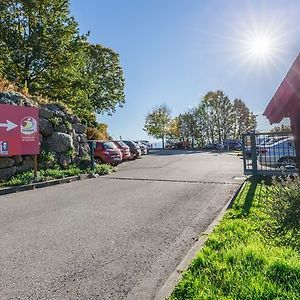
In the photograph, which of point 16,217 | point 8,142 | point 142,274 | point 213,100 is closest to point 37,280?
point 142,274

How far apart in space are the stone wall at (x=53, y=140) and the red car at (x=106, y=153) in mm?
2866

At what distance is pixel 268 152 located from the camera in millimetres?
12102

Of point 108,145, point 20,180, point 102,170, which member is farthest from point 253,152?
point 108,145

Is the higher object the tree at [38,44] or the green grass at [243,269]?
the tree at [38,44]

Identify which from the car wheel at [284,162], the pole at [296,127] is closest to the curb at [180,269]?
the pole at [296,127]

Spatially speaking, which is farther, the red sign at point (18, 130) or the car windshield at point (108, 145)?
the car windshield at point (108, 145)

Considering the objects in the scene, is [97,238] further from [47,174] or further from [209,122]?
[209,122]

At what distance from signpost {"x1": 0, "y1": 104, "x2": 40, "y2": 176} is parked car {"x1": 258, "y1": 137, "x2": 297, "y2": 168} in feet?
26.6

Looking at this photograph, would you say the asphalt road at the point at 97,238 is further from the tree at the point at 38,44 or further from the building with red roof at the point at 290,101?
the tree at the point at 38,44

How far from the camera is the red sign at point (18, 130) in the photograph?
11.8 meters

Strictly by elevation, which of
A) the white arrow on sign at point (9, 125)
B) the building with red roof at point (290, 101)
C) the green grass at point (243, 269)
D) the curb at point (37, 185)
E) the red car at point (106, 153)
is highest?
the white arrow on sign at point (9, 125)

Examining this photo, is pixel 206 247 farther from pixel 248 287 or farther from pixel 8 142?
pixel 8 142

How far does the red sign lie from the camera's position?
1184 centimetres

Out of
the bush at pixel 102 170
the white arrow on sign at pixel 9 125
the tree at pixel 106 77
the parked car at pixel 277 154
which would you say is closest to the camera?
the parked car at pixel 277 154
